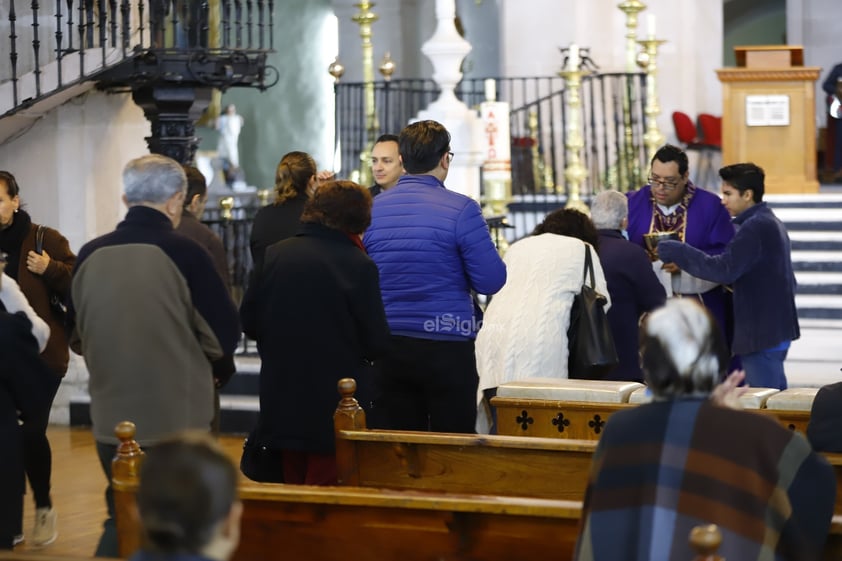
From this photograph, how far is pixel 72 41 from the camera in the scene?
31.1 feet

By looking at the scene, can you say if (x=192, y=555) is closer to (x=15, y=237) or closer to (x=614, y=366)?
(x=614, y=366)

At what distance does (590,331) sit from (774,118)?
939 cm

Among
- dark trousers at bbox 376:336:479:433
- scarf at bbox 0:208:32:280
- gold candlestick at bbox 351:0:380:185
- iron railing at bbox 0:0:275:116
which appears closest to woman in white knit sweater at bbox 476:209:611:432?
dark trousers at bbox 376:336:479:433

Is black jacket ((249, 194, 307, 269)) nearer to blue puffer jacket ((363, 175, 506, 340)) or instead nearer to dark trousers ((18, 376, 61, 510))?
blue puffer jacket ((363, 175, 506, 340))

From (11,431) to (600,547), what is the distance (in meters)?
2.75

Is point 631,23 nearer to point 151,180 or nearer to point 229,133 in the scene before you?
point 229,133

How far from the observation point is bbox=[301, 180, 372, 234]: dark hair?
4969mm

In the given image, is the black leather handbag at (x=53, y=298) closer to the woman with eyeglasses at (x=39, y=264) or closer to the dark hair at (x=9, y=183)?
the woman with eyeglasses at (x=39, y=264)

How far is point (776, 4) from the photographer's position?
2259 centimetres

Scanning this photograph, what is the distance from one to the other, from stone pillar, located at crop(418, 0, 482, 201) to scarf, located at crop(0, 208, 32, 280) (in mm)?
4118

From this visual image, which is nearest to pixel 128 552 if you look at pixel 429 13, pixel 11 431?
pixel 11 431

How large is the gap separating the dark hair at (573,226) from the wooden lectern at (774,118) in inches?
348

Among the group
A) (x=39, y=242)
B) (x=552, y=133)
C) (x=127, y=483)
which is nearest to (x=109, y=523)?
(x=127, y=483)

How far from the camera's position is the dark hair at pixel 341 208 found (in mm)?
4969
